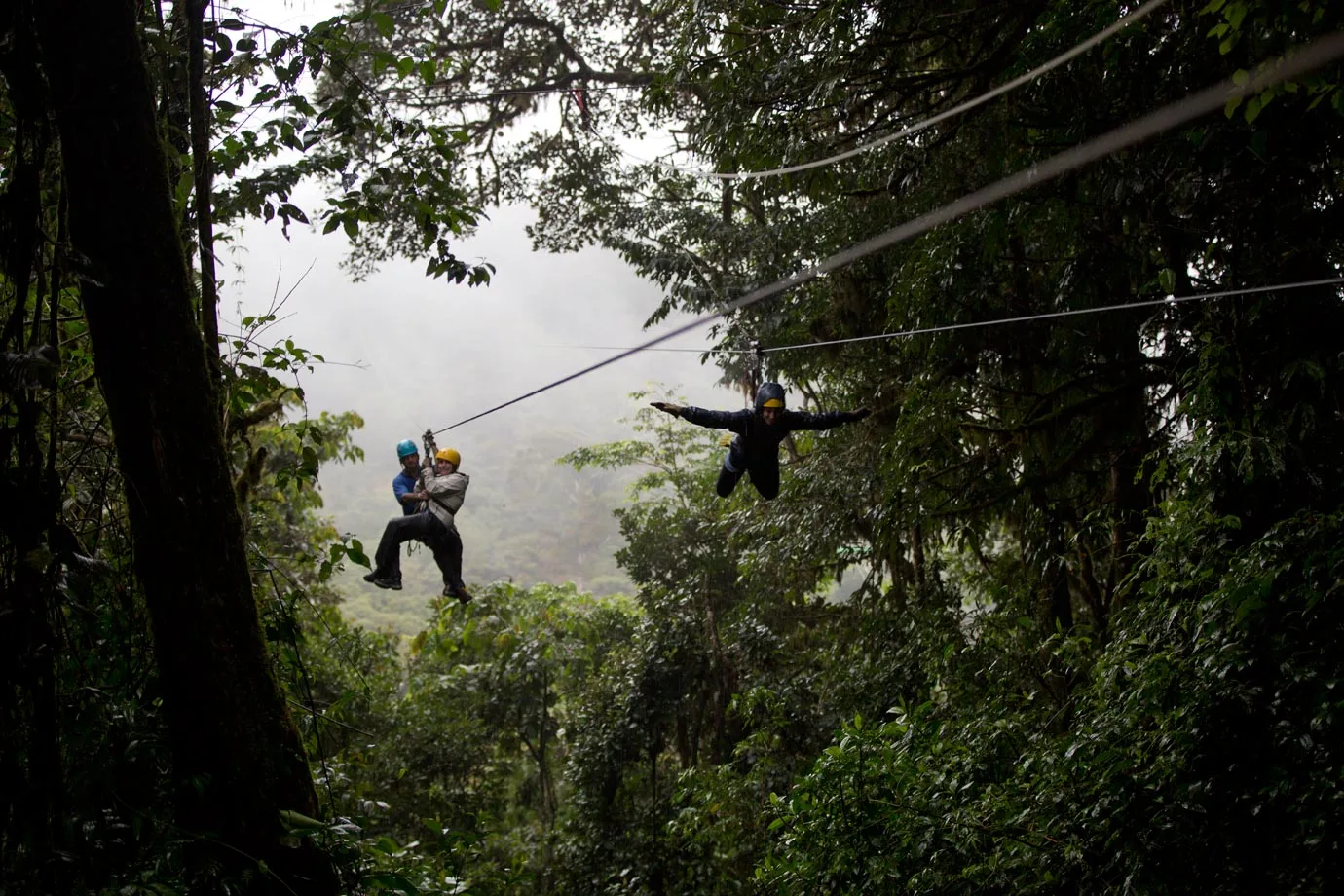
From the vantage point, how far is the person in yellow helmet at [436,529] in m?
4.96

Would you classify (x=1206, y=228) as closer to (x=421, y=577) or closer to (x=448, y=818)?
(x=448, y=818)

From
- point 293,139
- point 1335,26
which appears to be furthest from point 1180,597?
point 293,139

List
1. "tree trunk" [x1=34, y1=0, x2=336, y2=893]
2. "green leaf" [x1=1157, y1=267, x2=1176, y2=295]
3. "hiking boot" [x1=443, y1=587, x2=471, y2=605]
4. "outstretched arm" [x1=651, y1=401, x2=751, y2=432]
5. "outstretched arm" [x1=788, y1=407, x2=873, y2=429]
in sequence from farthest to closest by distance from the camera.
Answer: "hiking boot" [x1=443, y1=587, x2=471, y2=605] < "outstretched arm" [x1=788, y1=407, x2=873, y2=429] < "outstretched arm" [x1=651, y1=401, x2=751, y2=432] < "green leaf" [x1=1157, y1=267, x2=1176, y2=295] < "tree trunk" [x1=34, y1=0, x2=336, y2=893]

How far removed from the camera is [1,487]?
6.21 ft

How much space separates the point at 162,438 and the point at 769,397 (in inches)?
115

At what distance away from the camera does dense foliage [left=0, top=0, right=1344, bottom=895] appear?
2092 millimetres

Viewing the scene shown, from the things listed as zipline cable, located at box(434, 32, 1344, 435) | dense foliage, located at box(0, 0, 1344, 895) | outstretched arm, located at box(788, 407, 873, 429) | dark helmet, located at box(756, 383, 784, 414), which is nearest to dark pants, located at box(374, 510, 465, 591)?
dense foliage, located at box(0, 0, 1344, 895)

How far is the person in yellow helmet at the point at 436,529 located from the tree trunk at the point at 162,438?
272cm

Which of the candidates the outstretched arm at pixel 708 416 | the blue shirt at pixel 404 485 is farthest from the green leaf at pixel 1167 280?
the blue shirt at pixel 404 485

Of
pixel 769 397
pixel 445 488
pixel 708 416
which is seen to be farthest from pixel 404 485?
pixel 769 397

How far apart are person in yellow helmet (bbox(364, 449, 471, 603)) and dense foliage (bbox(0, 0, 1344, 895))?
67 centimetres

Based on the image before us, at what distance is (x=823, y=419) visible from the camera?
14.6 feet

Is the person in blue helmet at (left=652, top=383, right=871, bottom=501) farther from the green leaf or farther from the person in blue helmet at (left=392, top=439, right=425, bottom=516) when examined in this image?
the person in blue helmet at (left=392, top=439, right=425, bottom=516)

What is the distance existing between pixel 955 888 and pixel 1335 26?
289 cm
